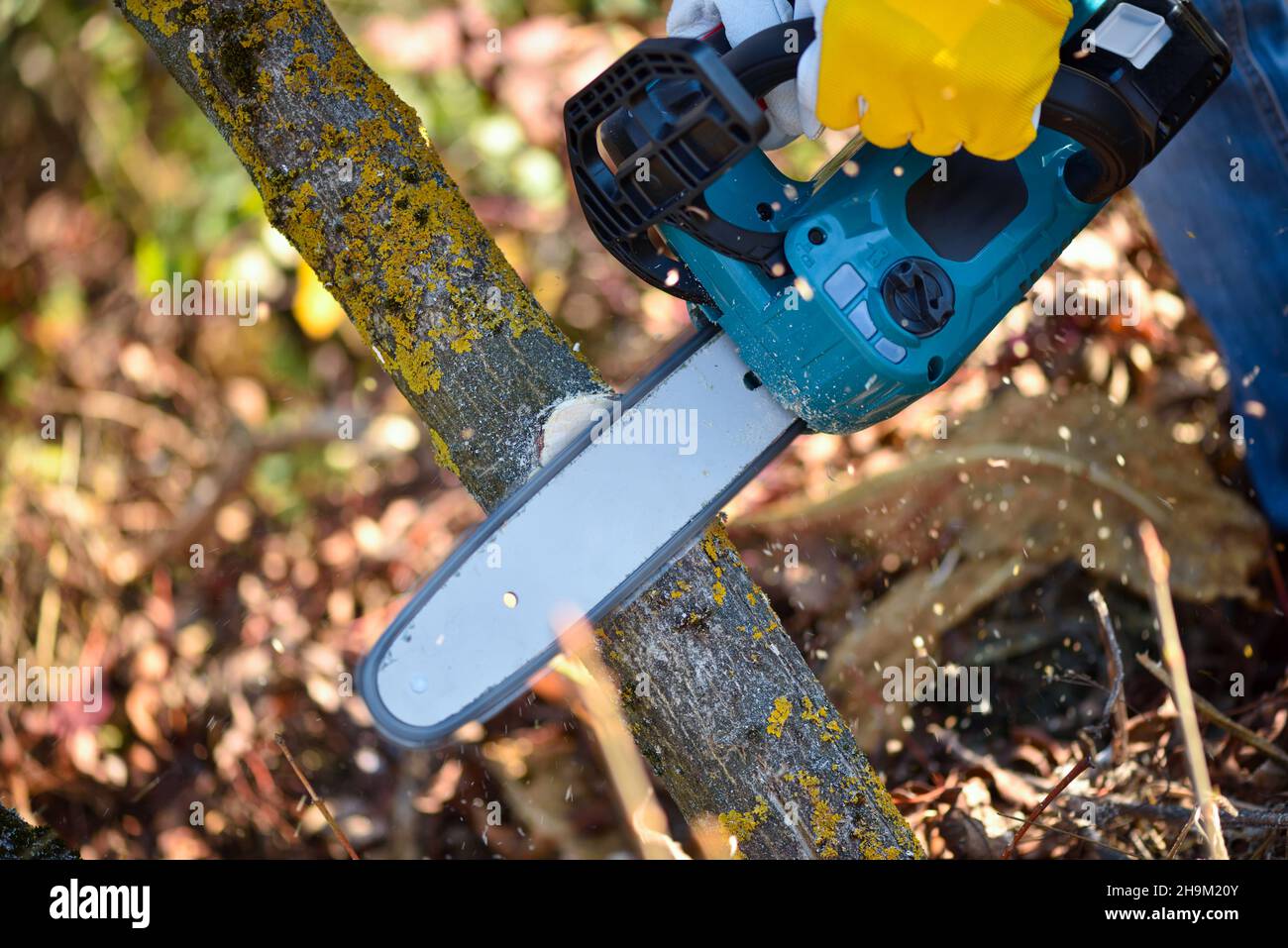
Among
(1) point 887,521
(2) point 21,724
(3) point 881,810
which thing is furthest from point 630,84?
(2) point 21,724

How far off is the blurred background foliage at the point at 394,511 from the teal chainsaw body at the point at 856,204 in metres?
0.92

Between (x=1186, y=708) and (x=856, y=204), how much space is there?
103 centimetres

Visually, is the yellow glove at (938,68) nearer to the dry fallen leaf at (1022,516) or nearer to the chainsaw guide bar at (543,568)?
the chainsaw guide bar at (543,568)

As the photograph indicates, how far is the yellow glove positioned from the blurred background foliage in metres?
1.15

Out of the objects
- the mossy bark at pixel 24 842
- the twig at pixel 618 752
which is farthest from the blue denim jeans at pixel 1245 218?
the mossy bark at pixel 24 842

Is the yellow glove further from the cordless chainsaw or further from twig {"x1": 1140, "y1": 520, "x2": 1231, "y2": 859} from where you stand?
twig {"x1": 1140, "y1": 520, "x2": 1231, "y2": 859}

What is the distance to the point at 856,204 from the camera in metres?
1.26

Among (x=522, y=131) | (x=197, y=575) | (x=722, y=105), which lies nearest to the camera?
(x=722, y=105)

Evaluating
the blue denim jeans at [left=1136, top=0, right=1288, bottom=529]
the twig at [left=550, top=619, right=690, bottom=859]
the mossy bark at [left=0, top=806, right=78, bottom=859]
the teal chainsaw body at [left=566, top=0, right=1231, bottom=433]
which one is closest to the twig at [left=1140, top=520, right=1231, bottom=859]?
the blue denim jeans at [left=1136, top=0, right=1288, bottom=529]

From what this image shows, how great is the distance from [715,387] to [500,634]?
44 cm

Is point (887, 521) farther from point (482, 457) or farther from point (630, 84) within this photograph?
point (630, 84)

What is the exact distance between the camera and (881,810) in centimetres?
135

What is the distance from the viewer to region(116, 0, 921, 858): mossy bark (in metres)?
1.33

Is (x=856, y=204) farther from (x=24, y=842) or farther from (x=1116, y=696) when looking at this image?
(x=24, y=842)
